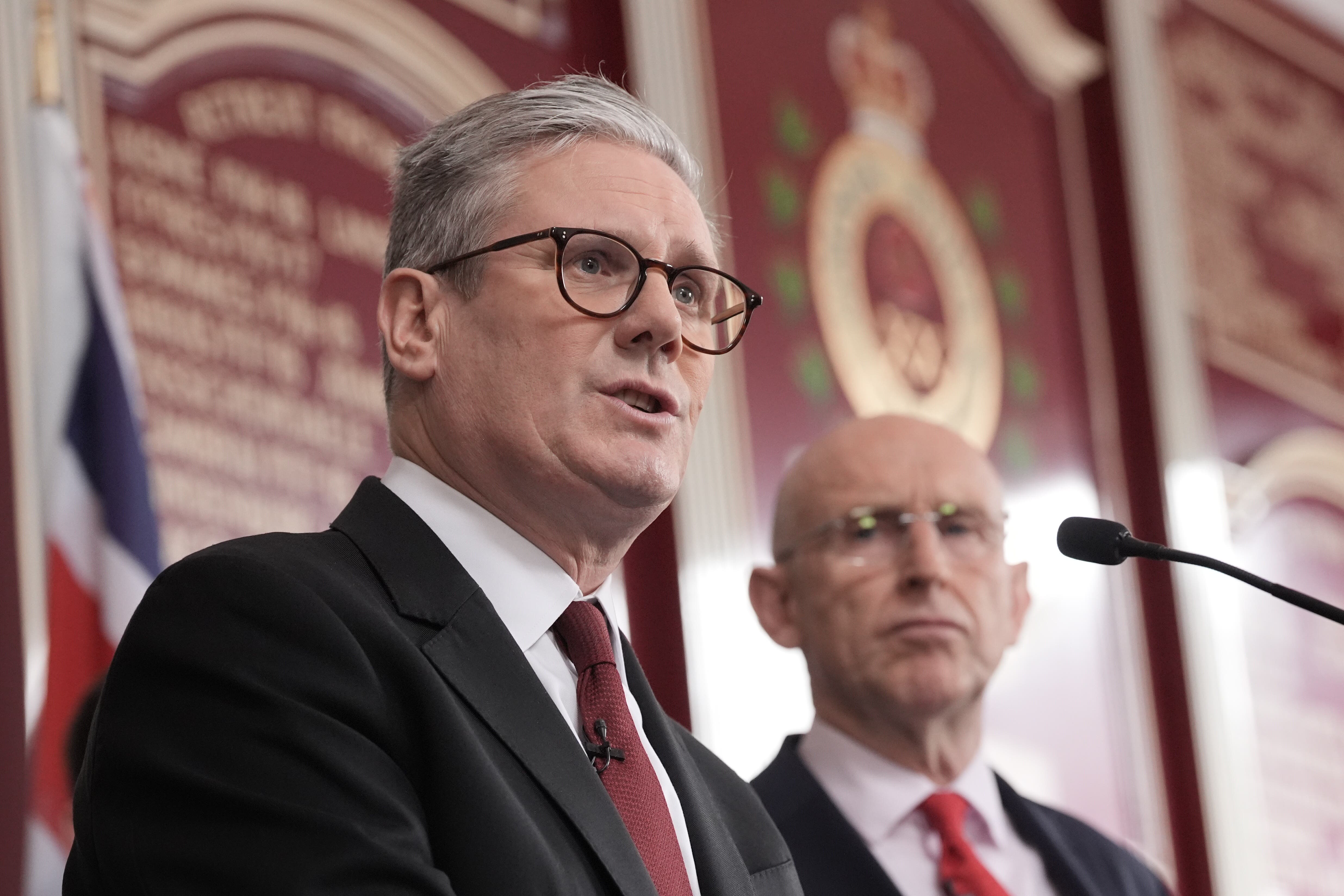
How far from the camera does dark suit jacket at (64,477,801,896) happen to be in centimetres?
137

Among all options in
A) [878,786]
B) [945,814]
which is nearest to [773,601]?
[878,786]

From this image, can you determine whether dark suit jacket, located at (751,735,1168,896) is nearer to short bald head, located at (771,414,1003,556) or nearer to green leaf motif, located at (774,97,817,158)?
short bald head, located at (771,414,1003,556)

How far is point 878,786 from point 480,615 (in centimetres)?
143

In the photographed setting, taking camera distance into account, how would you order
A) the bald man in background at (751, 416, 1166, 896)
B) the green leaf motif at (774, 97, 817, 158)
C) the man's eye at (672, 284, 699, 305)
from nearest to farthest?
the man's eye at (672, 284, 699, 305) < the bald man in background at (751, 416, 1166, 896) < the green leaf motif at (774, 97, 817, 158)

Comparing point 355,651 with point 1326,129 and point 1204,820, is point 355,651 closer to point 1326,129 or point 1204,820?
point 1204,820

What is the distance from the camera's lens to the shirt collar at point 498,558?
5.69ft

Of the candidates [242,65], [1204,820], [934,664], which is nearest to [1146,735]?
[1204,820]

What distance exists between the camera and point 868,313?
203 inches

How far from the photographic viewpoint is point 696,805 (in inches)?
71.2

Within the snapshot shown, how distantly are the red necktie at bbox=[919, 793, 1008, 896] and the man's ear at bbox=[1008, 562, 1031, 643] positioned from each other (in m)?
0.43

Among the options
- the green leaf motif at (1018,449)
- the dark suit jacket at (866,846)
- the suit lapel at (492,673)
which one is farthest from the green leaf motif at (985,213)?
the suit lapel at (492,673)

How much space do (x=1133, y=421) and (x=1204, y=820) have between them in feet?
4.64

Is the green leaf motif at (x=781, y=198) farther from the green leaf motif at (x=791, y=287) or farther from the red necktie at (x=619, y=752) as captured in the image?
the red necktie at (x=619, y=752)

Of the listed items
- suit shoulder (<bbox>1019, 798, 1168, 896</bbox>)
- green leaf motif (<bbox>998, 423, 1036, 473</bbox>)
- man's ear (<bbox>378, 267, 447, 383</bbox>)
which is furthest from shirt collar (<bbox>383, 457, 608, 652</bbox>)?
green leaf motif (<bbox>998, 423, 1036, 473</bbox>)
